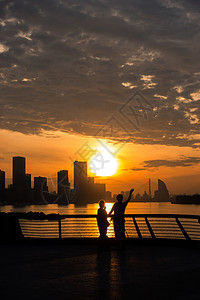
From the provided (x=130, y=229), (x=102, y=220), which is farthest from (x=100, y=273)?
(x=130, y=229)

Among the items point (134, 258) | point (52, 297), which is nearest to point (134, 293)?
point (52, 297)

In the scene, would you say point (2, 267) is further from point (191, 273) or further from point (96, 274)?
point (191, 273)

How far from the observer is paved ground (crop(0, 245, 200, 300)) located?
699 centimetres

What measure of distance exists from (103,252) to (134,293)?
5869 mm

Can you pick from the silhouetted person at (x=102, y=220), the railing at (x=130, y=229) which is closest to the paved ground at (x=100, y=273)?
the silhouetted person at (x=102, y=220)

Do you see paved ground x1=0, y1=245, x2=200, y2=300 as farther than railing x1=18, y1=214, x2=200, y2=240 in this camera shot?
No

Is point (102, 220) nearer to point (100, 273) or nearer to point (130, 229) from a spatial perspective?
point (130, 229)

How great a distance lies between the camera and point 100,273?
29.3 feet

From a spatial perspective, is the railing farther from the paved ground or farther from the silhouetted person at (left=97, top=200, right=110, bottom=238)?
the paved ground

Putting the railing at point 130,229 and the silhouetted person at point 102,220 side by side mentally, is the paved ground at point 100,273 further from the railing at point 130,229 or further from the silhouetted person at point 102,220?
the railing at point 130,229

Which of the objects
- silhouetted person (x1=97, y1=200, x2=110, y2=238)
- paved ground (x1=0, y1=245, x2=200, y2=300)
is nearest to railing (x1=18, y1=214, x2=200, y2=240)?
silhouetted person (x1=97, y1=200, x2=110, y2=238)

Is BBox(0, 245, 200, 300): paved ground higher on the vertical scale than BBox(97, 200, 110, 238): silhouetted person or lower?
lower

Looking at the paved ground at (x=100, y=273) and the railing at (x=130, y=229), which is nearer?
the paved ground at (x=100, y=273)

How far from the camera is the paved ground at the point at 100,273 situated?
22.9 ft
